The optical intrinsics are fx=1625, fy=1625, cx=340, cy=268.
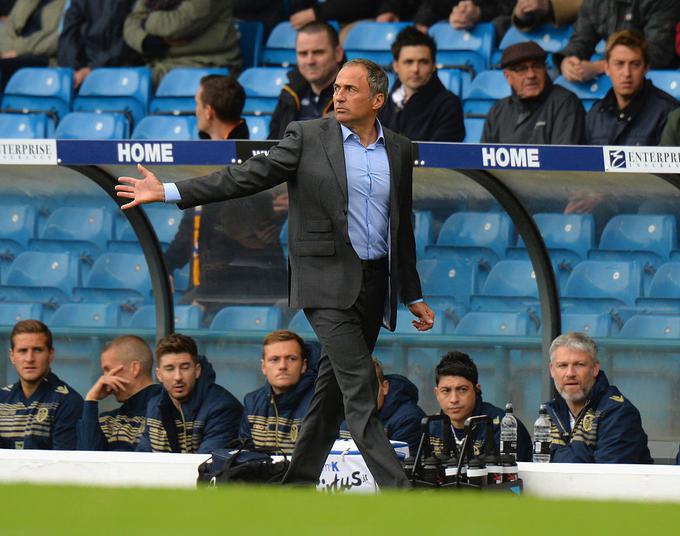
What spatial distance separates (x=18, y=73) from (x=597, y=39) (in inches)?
185

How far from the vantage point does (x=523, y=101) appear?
9.38 meters

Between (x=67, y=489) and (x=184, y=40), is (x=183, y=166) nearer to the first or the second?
(x=184, y=40)

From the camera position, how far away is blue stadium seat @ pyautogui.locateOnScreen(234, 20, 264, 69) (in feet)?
41.1

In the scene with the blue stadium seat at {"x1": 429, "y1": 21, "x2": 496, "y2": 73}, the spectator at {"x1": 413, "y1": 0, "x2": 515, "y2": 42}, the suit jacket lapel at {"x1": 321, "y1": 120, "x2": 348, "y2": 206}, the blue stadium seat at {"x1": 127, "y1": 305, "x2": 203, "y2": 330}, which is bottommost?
the blue stadium seat at {"x1": 127, "y1": 305, "x2": 203, "y2": 330}

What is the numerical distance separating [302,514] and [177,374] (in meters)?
4.52

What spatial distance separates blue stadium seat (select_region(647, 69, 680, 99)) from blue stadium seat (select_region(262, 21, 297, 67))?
125 inches

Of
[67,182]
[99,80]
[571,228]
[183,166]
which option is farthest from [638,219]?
[99,80]

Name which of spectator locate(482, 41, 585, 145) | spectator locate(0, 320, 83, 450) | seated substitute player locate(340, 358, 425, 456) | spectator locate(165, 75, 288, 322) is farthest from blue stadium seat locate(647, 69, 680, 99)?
spectator locate(0, 320, 83, 450)

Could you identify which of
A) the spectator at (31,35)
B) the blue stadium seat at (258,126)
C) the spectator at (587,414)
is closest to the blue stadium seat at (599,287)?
the spectator at (587,414)

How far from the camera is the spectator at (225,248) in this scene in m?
8.88

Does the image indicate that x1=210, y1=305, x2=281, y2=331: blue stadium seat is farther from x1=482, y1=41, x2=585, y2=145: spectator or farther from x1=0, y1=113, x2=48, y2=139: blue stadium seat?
x1=0, y1=113, x2=48, y2=139: blue stadium seat

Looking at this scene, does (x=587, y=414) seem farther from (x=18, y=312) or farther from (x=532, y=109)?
(x=18, y=312)

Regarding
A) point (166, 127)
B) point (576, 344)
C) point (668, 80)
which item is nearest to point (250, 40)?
point (166, 127)

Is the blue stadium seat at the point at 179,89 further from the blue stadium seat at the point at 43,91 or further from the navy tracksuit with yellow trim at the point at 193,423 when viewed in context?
the navy tracksuit with yellow trim at the point at 193,423
